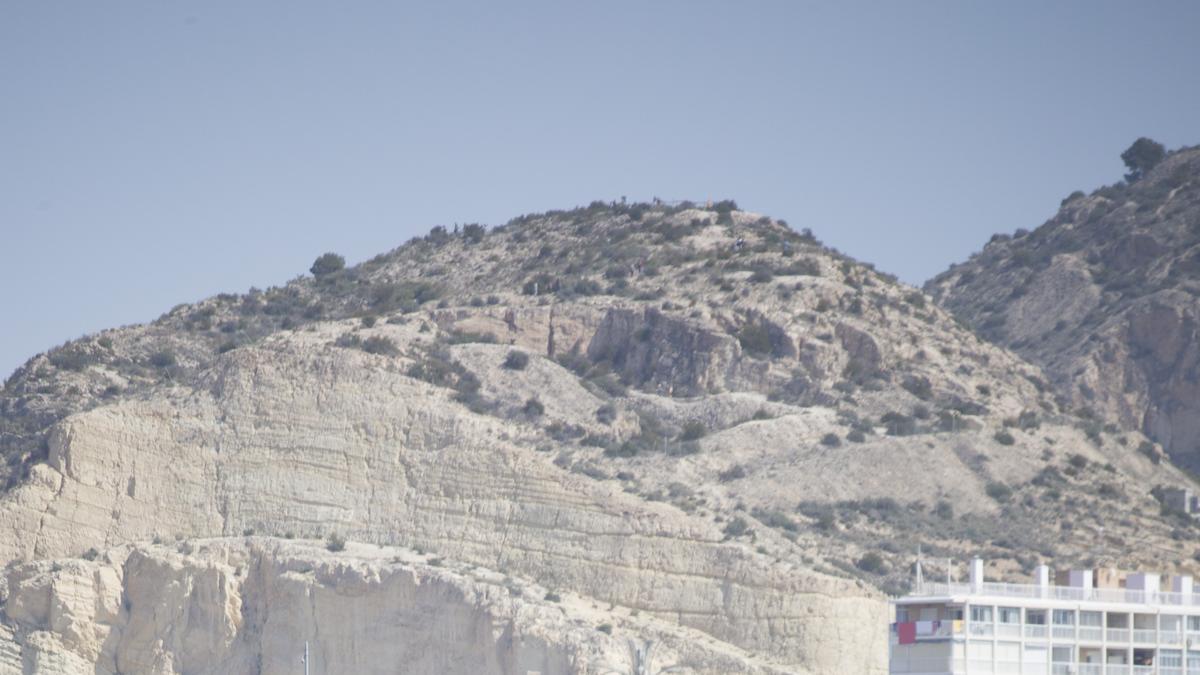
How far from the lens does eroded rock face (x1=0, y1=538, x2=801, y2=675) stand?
61.7 meters

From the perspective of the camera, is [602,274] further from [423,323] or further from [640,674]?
[640,674]

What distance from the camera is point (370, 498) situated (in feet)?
222

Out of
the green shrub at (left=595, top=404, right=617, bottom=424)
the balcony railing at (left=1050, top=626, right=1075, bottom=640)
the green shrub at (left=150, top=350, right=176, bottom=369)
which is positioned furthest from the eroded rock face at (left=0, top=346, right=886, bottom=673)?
the green shrub at (left=150, top=350, right=176, bottom=369)

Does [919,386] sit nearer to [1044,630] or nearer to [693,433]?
[693,433]

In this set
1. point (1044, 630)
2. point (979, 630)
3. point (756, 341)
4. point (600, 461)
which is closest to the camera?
point (979, 630)

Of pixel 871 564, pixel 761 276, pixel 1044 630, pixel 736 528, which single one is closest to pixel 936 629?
pixel 1044 630

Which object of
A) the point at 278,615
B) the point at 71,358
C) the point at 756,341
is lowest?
the point at 278,615

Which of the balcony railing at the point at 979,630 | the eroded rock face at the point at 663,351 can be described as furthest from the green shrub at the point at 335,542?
the balcony railing at the point at 979,630

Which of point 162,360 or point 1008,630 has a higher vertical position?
point 162,360

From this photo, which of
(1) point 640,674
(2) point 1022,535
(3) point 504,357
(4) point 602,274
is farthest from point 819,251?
(1) point 640,674

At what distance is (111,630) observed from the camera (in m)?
65.3

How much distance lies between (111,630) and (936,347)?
2518 cm

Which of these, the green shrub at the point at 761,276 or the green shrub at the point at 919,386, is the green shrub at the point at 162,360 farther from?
the green shrub at the point at 919,386

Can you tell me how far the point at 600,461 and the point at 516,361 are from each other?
6275 mm
